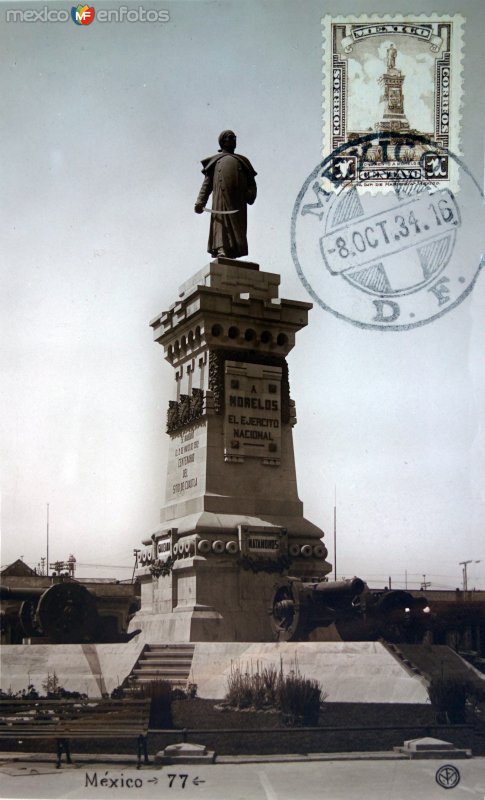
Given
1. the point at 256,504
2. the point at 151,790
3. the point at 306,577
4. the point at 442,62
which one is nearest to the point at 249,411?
the point at 256,504

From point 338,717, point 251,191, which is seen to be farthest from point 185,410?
point 338,717

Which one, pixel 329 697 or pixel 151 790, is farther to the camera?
pixel 329 697

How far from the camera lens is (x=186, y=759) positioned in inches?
874

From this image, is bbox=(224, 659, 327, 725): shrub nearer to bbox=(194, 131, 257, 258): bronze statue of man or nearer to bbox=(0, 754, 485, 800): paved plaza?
bbox=(0, 754, 485, 800): paved plaza

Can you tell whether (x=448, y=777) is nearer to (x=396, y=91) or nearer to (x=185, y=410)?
(x=396, y=91)

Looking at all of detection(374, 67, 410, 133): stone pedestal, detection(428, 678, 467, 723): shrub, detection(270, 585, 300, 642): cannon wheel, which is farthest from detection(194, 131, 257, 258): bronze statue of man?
detection(428, 678, 467, 723): shrub

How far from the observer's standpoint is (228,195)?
113 ft

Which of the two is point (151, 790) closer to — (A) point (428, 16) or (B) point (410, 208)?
(B) point (410, 208)

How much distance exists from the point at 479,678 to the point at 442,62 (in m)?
14.9

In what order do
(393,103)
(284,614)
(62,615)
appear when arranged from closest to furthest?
1. (393,103)
2. (284,614)
3. (62,615)
